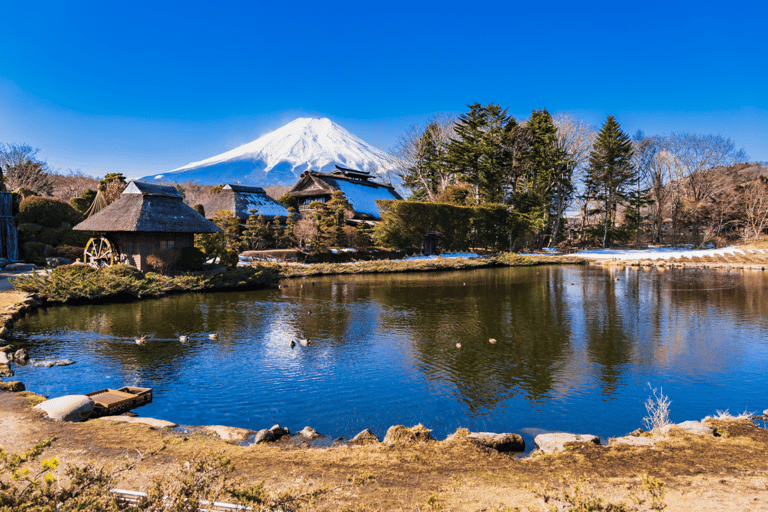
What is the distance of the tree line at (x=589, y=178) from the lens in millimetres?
43969

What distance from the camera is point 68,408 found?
236 inches

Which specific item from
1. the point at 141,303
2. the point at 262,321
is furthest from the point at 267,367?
the point at 141,303

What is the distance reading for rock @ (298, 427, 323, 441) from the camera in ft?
19.4

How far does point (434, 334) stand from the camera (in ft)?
40.0

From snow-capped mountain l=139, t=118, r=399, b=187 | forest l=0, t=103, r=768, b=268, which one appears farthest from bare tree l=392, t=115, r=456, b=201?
snow-capped mountain l=139, t=118, r=399, b=187

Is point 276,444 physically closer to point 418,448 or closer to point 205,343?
point 418,448

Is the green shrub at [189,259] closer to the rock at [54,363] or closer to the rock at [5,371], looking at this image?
the rock at [54,363]

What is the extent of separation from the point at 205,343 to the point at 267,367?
2817mm

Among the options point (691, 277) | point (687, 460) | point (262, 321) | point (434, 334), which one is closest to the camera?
point (687, 460)

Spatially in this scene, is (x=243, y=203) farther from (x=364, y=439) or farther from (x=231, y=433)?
(x=364, y=439)

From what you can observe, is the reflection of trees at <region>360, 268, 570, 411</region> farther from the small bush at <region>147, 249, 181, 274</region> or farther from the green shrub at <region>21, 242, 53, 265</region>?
the green shrub at <region>21, 242, 53, 265</region>

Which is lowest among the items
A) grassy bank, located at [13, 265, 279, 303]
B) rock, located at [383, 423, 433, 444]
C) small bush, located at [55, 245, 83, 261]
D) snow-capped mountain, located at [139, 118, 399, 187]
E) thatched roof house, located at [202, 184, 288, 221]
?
rock, located at [383, 423, 433, 444]

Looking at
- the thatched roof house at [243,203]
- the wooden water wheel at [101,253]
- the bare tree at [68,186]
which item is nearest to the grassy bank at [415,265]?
the wooden water wheel at [101,253]

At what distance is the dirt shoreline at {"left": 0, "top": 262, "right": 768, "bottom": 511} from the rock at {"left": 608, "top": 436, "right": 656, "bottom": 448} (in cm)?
9
